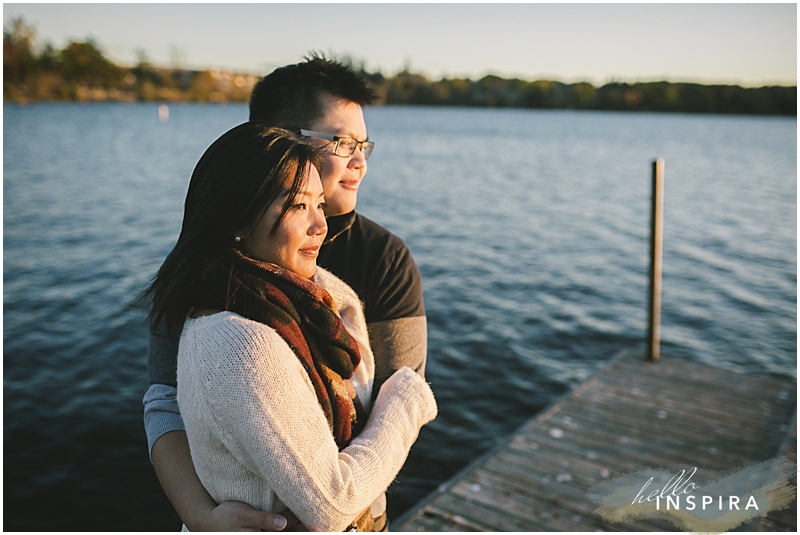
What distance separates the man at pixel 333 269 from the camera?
1591 millimetres

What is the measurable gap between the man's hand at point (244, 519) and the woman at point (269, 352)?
2 centimetres

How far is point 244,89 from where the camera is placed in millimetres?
129250

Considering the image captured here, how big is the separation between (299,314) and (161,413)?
1.68 ft

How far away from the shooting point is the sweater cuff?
1.71m

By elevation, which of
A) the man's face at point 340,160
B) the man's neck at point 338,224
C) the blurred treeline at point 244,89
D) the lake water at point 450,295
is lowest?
the lake water at point 450,295

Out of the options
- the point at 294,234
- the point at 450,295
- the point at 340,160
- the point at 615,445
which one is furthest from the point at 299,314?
the point at 450,295

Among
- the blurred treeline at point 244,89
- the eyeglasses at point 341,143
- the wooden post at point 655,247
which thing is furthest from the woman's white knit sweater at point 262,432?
the blurred treeline at point 244,89

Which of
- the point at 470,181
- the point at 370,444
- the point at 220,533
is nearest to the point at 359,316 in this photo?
the point at 370,444

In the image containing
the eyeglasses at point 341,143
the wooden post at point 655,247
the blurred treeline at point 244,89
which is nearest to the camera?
the eyeglasses at point 341,143

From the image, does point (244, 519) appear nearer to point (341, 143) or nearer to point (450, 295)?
point (341, 143)

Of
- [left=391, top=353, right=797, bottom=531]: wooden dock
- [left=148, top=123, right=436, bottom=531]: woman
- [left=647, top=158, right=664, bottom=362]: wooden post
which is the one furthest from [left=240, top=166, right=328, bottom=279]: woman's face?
[left=647, top=158, right=664, bottom=362]: wooden post

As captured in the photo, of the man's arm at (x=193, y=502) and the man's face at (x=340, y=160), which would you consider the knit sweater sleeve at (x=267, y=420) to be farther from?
the man's face at (x=340, y=160)

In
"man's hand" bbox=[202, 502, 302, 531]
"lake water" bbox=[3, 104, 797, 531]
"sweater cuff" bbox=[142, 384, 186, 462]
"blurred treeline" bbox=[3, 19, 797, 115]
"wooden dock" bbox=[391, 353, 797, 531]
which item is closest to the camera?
"man's hand" bbox=[202, 502, 302, 531]

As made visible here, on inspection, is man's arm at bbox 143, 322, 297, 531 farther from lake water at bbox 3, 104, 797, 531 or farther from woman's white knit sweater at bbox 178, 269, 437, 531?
lake water at bbox 3, 104, 797, 531
